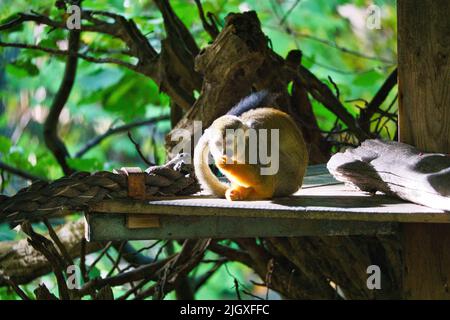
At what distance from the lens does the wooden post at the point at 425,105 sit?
9.59 ft

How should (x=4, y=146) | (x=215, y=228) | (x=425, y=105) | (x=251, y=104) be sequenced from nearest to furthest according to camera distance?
1. (x=215, y=228)
2. (x=425, y=105)
3. (x=251, y=104)
4. (x=4, y=146)

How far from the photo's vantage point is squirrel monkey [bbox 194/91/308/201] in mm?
2820

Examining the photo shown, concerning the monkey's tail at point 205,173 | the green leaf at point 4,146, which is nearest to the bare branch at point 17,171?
the green leaf at point 4,146

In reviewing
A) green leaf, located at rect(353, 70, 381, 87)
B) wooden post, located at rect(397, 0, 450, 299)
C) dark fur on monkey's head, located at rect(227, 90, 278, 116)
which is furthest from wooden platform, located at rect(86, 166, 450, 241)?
green leaf, located at rect(353, 70, 381, 87)

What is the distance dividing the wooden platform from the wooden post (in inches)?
6.8

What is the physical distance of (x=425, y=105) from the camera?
2955 millimetres

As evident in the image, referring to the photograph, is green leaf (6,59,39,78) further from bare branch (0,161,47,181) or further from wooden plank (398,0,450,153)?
wooden plank (398,0,450,153)

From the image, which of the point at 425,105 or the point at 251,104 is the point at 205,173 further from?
the point at 425,105

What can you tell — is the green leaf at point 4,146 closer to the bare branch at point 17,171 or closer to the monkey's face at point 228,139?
the bare branch at point 17,171

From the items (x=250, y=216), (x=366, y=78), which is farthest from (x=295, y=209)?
(x=366, y=78)

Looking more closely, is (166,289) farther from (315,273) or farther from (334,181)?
(334,181)

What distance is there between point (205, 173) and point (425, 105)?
892mm

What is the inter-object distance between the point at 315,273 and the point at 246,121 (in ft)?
4.50

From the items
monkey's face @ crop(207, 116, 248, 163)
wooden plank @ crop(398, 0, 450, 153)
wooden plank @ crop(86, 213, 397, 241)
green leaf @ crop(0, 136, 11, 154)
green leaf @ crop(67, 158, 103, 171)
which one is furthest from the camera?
green leaf @ crop(0, 136, 11, 154)
